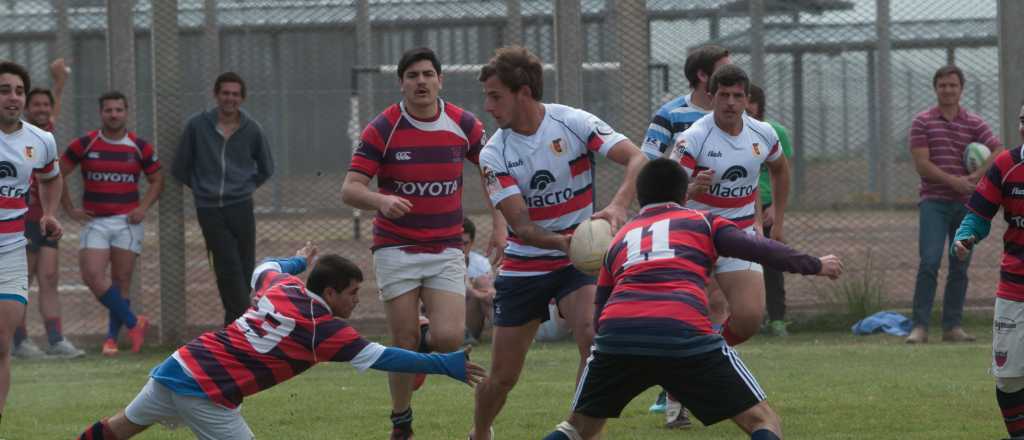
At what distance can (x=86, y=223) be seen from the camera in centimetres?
1170

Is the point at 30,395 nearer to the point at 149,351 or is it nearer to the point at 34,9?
the point at 149,351

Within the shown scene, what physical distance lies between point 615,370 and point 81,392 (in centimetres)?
523

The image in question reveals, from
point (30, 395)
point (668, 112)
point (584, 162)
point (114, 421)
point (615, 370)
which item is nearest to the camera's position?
point (615, 370)

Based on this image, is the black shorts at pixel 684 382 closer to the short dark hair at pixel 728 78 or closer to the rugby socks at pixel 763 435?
the rugby socks at pixel 763 435

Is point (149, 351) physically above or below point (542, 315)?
below

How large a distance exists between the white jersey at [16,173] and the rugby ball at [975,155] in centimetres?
676

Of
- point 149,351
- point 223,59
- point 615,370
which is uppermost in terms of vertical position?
point 223,59

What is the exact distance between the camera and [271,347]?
234 inches

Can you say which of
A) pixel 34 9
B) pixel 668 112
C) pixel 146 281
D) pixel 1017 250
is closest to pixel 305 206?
pixel 146 281

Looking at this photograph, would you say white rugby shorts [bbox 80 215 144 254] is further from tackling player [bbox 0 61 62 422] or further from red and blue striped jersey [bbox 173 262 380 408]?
red and blue striped jersey [bbox 173 262 380 408]

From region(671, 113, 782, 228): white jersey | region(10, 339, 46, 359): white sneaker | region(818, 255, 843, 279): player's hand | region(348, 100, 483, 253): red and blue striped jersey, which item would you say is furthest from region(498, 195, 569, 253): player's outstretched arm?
region(10, 339, 46, 359): white sneaker

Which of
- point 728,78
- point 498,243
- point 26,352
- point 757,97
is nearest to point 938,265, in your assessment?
point 757,97

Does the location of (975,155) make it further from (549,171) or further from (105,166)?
(105,166)

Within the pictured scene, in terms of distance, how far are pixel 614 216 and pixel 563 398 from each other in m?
2.68
